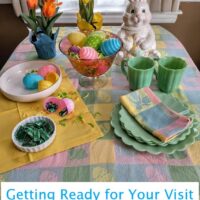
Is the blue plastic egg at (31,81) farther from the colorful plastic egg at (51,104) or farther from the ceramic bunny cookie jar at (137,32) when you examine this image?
the ceramic bunny cookie jar at (137,32)

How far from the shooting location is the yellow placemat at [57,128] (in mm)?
665

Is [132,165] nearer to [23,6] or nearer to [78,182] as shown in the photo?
[78,182]

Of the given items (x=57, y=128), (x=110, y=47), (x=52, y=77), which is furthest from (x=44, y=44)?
(x=57, y=128)

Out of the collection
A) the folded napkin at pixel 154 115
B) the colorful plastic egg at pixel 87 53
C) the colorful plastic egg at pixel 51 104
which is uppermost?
the colorful plastic egg at pixel 87 53

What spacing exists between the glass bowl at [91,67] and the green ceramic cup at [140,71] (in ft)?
0.23

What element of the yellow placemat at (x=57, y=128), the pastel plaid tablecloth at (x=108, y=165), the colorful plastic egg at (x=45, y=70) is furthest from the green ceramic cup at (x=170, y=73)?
the colorful plastic egg at (x=45, y=70)

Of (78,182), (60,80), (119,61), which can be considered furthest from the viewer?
(119,61)

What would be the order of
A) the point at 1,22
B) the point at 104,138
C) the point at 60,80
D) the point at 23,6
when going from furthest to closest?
the point at 1,22, the point at 23,6, the point at 60,80, the point at 104,138

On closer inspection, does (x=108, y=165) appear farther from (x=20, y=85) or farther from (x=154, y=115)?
(x=20, y=85)

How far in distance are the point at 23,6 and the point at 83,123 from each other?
97cm

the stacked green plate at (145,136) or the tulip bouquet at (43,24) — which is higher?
the tulip bouquet at (43,24)

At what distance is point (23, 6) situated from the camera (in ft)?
4.77

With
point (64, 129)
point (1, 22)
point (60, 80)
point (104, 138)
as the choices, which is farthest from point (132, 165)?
point (1, 22)

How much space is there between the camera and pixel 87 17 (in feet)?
3.49
